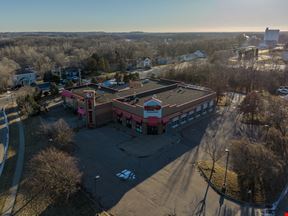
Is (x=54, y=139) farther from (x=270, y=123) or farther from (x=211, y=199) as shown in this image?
(x=270, y=123)

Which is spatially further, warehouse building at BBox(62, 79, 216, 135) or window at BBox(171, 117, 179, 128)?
→ window at BBox(171, 117, 179, 128)

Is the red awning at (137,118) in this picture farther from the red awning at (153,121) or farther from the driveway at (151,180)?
the driveway at (151,180)

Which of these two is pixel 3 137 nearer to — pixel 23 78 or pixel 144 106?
pixel 144 106

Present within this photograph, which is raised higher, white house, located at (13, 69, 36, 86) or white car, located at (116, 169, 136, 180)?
white house, located at (13, 69, 36, 86)

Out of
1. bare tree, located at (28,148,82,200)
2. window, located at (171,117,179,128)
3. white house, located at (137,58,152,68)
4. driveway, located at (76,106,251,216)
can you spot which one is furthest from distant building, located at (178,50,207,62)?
bare tree, located at (28,148,82,200)

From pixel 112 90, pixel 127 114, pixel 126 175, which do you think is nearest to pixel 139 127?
pixel 127 114

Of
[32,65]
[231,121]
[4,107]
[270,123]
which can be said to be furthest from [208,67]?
[32,65]

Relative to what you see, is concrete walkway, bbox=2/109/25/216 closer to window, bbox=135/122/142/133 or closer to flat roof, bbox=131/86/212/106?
window, bbox=135/122/142/133
